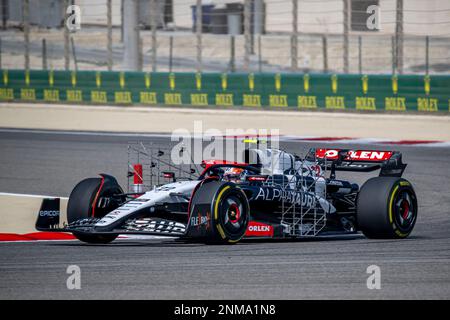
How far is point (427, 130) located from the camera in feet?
76.2

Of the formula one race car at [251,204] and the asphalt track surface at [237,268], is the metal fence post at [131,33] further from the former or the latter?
the formula one race car at [251,204]

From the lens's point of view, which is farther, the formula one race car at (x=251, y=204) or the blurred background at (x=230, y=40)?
the blurred background at (x=230, y=40)

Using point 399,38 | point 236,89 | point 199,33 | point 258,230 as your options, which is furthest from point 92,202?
point 199,33

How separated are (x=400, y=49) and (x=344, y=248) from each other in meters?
16.3

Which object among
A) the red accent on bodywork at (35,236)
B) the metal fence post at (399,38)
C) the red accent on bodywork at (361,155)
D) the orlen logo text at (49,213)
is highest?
the metal fence post at (399,38)

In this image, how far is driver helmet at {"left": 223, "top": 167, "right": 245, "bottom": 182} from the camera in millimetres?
11398

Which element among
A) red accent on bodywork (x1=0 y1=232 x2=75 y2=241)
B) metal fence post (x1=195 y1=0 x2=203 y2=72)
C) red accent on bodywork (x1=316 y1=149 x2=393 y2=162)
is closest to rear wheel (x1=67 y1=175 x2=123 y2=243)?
red accent on bodywork (x1=0 y1=232 x2=75 y2=241)

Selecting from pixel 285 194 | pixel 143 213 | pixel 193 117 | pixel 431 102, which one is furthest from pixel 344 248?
pixel 193 117

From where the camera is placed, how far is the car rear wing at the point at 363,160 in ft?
39.3

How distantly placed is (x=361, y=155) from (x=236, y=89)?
15.9m

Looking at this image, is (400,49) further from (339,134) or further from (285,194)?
(285,194)

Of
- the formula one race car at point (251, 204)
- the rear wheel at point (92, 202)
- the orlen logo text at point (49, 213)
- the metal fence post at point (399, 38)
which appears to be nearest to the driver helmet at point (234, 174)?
the formula one race car at point (251, 204)
